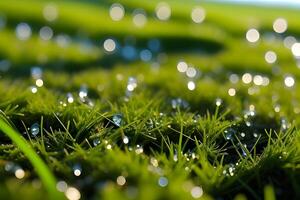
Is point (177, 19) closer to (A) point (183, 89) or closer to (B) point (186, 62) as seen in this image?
(B) point (186, 62)

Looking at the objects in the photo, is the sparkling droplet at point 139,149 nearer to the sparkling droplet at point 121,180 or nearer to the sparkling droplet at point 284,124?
the sparkling droplet at point 121,180

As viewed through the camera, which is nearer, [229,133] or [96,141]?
[96,141]

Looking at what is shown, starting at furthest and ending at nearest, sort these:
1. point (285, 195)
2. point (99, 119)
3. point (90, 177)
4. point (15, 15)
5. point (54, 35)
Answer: point (15, 15)
point (54, 35)
point (99, 119)
point (285, 195)
point (90, 177)

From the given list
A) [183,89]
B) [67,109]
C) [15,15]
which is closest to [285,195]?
[67,109]

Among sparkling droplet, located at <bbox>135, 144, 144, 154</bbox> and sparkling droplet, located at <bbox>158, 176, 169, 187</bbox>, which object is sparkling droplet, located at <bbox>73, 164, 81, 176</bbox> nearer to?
sparkling droplet, located at <bbox>135, 144, 144, 154</bbox>

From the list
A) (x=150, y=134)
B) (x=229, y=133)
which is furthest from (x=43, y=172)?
(x=229, y=133)

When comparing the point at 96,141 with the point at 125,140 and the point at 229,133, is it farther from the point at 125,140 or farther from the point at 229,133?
the point at 229,133

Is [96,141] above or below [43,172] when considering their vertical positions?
below

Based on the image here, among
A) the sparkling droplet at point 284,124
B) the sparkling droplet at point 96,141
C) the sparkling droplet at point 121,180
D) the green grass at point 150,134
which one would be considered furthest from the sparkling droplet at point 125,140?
the sparkling droplet at point 284,124

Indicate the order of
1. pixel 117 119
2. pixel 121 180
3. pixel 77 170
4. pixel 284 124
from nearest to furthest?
1. pixel 121 180
2. pixel 77 170
3. pixel 117 119
4. pixel 284 124

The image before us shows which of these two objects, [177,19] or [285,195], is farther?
[177,19]

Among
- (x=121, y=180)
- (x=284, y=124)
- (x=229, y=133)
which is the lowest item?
(x=284, y=124)
